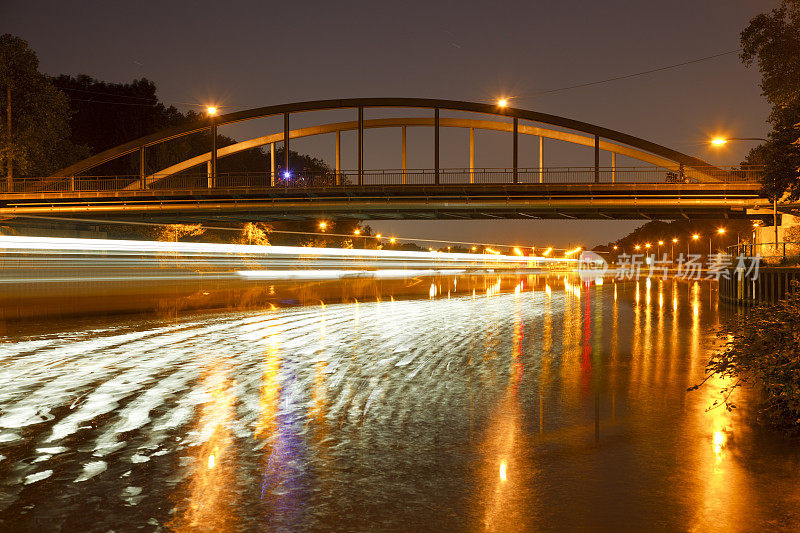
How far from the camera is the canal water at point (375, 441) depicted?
433 cm

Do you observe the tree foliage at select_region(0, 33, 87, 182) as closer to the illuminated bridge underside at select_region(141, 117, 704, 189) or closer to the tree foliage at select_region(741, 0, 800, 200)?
the illuminated bridge underside at select_region(141, 117, 704, 189)

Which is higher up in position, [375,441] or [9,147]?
[9,147]

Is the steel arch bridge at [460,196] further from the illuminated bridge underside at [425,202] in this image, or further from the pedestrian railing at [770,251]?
the pedestrian railing at [770,251]

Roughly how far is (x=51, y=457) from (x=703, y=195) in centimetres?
5216

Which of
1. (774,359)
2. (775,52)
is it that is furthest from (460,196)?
(774,359)

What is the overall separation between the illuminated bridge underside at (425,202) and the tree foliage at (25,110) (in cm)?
584

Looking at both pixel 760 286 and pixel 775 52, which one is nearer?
pixel 760 286

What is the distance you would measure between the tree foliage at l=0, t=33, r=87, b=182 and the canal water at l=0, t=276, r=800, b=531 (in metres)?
62.2

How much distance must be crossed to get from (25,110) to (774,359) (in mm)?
74100

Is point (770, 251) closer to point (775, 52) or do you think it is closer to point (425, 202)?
point (775, 52)

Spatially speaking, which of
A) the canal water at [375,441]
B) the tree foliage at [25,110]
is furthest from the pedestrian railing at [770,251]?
the tree foliage at [25,110]

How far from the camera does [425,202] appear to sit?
5578cm

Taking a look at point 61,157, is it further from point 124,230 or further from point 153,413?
point 153,413

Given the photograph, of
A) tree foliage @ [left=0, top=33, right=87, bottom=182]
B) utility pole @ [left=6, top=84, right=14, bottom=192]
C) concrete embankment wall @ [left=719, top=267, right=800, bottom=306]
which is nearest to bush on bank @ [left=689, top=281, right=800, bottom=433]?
concrete embankment wall @ [left=719, top=267, right=800, bottom=306]
